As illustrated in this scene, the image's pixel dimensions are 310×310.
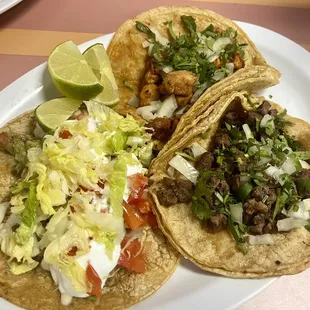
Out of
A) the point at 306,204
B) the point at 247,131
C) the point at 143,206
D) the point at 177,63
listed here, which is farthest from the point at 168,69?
the point at 306,204

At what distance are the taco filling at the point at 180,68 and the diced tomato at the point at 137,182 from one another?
0.27 m

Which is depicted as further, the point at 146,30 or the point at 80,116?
the point at 146,30

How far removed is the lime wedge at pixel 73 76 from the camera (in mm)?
2490

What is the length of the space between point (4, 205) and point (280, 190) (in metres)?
1.23

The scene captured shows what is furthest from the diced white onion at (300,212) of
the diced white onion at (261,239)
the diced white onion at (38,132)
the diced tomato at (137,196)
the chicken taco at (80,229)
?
the diced white onion at (38,132)

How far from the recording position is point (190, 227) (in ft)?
7.37

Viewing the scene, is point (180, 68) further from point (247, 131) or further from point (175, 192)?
point (175, 192)

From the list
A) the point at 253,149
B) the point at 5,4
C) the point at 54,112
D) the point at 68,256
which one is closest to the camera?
the point at 68,256

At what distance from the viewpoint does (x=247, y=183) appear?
87.4 inches

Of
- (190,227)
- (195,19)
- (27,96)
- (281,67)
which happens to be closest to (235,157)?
(190,227)

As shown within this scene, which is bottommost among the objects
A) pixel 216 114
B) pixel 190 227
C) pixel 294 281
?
pixel 294 281

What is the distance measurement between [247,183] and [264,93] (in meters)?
0.69

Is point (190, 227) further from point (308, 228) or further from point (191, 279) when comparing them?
point (308, 228)

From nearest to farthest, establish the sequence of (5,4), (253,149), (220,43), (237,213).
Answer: (237,213) → (253,149) → (220,43) → (5,4)
